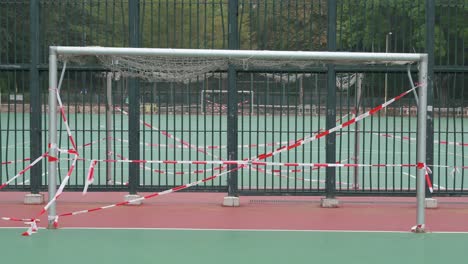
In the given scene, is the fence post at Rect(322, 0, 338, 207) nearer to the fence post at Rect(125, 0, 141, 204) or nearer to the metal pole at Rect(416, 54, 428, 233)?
the metal pole at Rect(416, 54, 428, 233)

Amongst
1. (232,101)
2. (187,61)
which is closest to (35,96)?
(187,61)

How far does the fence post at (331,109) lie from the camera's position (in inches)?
493

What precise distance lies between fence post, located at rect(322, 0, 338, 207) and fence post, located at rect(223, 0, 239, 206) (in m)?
1.65

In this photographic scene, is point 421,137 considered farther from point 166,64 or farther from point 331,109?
point 166,64

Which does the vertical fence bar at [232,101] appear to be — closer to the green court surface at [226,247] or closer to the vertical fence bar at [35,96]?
the green court surface at [226,247]

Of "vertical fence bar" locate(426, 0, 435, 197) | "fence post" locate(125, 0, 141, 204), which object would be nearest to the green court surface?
"fence post" locate(125, 0, 141, 204)

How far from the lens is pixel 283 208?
12.6 meters

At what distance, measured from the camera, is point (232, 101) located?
41.1 feet

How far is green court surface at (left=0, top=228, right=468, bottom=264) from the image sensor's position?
871 centimetres

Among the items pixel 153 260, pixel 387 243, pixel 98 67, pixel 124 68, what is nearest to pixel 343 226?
pixel 387 243

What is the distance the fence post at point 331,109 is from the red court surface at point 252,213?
0.97 ft

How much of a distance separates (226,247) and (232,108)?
12.3ft

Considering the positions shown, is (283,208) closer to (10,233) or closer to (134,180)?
(134,180)

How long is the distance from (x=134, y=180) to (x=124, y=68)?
225 cm
